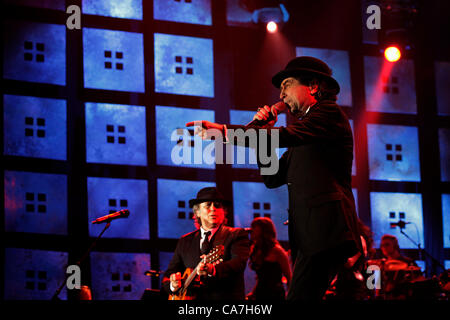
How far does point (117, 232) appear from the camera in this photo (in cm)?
717

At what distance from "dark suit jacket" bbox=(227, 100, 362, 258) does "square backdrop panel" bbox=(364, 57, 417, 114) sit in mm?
6181

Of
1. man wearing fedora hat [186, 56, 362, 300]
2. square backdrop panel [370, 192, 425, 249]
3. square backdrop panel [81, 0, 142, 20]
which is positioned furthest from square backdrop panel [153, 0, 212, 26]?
man wearing fedora hat [186, 56, 362, 300]

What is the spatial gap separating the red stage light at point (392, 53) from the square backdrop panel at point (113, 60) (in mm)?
3704

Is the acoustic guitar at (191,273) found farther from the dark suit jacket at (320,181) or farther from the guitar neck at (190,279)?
the dark suit jacket at (320,181)

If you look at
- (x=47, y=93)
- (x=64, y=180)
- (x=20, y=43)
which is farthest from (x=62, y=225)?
(x=20, y=43)

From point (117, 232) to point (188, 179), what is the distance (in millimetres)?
1202

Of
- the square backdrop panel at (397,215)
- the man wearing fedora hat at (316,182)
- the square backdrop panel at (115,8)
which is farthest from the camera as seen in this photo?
the square backdrop panel at (397,215)

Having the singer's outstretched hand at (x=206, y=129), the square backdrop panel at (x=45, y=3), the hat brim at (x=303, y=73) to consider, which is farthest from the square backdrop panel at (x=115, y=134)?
the singer's outstretched hand at (x=206, y=129)

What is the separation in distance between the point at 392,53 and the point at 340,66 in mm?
796

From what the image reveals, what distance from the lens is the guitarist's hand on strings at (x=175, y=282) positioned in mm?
4871

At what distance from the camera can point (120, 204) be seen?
7.27 meters
